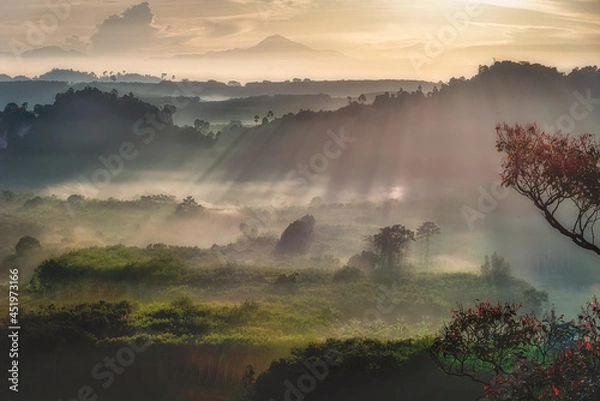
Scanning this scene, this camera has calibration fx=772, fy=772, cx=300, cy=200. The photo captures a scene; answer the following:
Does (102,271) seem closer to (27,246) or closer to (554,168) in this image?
(27,246)

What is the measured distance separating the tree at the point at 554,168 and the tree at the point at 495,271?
50.6 meters

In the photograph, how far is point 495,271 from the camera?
73312 mm

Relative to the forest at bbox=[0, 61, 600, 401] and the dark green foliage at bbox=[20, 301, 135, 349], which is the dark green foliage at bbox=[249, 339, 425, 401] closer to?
the forest at bbox=[0, 61, 600, 401]

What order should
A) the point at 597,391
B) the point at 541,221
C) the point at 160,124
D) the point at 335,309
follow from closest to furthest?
the point at 597,391, the point at 335,309, the point at 541,221, the point at 160,124

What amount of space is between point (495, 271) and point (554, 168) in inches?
2144

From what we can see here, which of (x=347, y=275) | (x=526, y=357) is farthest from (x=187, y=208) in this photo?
(x=526, y=357)

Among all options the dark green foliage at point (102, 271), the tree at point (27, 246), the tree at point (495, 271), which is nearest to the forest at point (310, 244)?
the dark green foliage at point (102, 271)

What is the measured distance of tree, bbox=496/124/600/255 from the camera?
2044cm

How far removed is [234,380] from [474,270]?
49957 mm

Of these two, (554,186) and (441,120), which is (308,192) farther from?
(554,186)

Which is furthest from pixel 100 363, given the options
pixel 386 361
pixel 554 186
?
pixel 554 186

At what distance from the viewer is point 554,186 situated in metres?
20.9

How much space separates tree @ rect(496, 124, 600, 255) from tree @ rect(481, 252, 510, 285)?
5058 centimetres

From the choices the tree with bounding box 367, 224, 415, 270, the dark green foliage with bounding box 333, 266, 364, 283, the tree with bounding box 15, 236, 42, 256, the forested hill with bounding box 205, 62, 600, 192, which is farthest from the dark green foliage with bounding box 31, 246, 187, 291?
the forested hill with bounding box 205, 62, 600, 192
